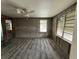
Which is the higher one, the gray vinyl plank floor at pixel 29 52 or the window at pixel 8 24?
the window at pixel 8 24

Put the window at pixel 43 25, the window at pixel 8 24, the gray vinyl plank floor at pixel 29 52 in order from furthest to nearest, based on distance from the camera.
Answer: the window at pixel 43 25
the window at pixel 8 24
the gray vinyl plank floor at pixel 29 52

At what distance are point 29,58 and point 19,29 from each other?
8383mm

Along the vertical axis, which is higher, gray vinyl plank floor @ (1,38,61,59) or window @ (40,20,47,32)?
window @ (40,20,47,32)

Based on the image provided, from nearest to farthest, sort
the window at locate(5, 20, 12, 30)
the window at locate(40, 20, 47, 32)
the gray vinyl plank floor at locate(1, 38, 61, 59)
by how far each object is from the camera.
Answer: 1. the gray vinyl plank floor at locate(1, 38, 61, 59)
2. the window at locate(5, 20, 12, 30)
3. the window at locate(40, 20, 47, 32)

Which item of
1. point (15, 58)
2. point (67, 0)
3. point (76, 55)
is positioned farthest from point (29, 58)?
point (76, 55)

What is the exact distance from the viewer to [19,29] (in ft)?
41.9

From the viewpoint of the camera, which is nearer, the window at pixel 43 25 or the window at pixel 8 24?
the window at pixel 8 24

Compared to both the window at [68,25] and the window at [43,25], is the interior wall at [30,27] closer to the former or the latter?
the window at [43,25]

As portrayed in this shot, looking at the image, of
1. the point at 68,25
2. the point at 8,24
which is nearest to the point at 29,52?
the point at 68,25

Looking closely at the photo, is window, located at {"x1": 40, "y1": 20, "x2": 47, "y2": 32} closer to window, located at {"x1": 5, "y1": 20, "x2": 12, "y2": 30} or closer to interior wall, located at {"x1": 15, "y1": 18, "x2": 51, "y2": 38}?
interior wall, located at {"x1": 15, "y1": 18, "x2": 51, "y2": 38}

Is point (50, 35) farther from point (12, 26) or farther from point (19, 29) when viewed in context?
point (12, 26)

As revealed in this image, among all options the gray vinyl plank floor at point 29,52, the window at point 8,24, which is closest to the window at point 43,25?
the window at point 8,24

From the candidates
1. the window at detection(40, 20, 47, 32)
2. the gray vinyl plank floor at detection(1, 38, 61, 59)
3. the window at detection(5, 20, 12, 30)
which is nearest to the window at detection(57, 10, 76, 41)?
the gray vinyl plank floor at detection(1, 38, 61, 59)

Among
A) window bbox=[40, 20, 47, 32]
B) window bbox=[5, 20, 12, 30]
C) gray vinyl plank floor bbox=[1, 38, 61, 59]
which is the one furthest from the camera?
window bbox=[40, 20, 47, 32]
